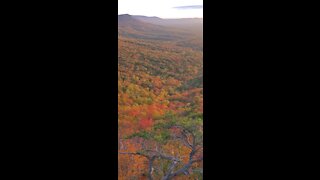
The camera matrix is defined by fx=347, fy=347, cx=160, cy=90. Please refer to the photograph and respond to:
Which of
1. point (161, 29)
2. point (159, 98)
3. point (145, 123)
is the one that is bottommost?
point (145, 123)

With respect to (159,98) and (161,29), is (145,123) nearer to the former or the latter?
(159,98)

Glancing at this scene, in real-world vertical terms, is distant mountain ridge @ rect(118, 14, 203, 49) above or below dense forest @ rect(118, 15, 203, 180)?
above

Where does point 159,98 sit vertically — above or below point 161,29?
below

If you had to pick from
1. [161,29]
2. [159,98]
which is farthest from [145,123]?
[161,29]

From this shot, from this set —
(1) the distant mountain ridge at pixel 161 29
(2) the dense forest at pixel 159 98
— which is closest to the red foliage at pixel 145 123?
(2) the dense forest at pixel 159 98

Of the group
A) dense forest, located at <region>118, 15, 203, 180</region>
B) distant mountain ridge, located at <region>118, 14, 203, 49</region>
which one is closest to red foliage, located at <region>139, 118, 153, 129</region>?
dense forest, located at <region>118, 15, 203, 180</region>

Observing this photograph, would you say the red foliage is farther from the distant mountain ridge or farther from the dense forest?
the distant mountain ridge

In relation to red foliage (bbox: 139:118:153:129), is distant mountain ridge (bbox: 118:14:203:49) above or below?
above
